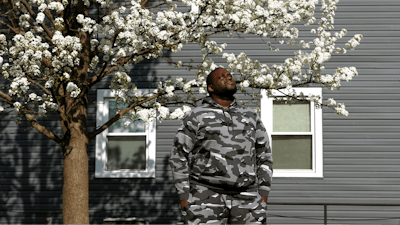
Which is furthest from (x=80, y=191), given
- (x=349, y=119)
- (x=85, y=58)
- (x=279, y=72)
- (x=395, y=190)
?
(x=395, y=190)

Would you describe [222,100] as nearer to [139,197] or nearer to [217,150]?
[217,150]

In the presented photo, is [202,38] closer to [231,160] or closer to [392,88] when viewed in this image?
[231,160]

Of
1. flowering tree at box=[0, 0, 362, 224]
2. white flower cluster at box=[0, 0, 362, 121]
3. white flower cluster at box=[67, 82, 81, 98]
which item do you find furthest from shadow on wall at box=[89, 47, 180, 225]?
white flower cluster at box=[67, 82, 81, 98]

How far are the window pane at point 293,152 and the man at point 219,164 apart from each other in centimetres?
514

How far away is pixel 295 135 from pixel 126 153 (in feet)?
11.0

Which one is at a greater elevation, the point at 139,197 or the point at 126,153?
the point at 126,153

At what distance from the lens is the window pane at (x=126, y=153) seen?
8.54m

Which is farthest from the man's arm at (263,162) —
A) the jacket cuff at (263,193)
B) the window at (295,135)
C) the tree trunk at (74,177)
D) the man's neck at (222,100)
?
the window at (295,135)

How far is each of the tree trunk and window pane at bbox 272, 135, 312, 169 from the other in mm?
4022

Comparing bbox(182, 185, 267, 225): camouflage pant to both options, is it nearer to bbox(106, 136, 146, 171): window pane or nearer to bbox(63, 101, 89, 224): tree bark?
bbox(63, 101, 89, 224): tree bark

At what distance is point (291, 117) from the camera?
8.58m

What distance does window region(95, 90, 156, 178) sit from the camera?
840 centimetres

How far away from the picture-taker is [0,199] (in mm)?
8531

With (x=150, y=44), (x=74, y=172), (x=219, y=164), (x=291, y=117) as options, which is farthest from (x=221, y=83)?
(x=291, y=117)
